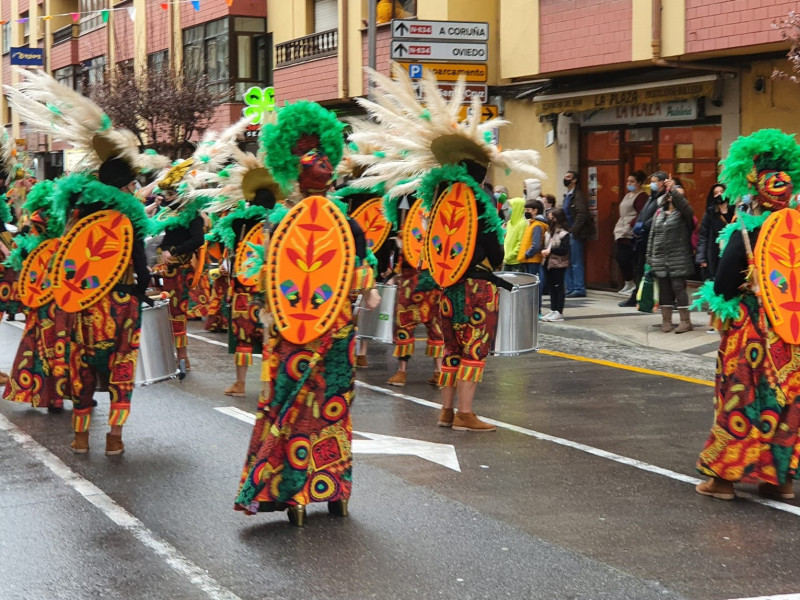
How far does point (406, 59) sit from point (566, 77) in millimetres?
4943

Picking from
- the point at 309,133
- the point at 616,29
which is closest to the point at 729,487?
the point at 309,133

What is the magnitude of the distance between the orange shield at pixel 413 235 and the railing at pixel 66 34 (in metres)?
38.0

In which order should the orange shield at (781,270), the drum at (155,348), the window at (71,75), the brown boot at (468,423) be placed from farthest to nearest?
1. the window at (71,75)
2. the brown boot at (468,423)
3. the drum at (155,348)
4. the orange shield at (781,270)

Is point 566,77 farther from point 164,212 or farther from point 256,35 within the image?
point 256,35

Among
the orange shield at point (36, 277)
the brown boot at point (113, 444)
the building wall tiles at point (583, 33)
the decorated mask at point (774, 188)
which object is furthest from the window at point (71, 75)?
the decorated mask at point (774, 188)

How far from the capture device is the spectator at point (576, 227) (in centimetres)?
1858

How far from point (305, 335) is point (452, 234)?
275 cm

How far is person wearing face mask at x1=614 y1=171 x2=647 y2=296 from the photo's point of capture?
1777 centimetres

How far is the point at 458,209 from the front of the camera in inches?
343

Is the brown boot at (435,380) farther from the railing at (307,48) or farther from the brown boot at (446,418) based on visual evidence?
the railing at (307,48)

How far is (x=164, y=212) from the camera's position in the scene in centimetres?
1129

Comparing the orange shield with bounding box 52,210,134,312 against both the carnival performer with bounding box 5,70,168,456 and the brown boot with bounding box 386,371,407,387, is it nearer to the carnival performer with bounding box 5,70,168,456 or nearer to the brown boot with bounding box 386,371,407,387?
the carnival performer with bounding box 5,70,168,456

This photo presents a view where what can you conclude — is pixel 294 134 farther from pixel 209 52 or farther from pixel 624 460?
pixel 209 52

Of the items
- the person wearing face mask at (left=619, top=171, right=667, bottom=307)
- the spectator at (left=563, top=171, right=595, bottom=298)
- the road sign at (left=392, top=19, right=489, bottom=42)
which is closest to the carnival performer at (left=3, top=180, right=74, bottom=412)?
the road sign at (left=392, top=19, right=489, bottom=42)
